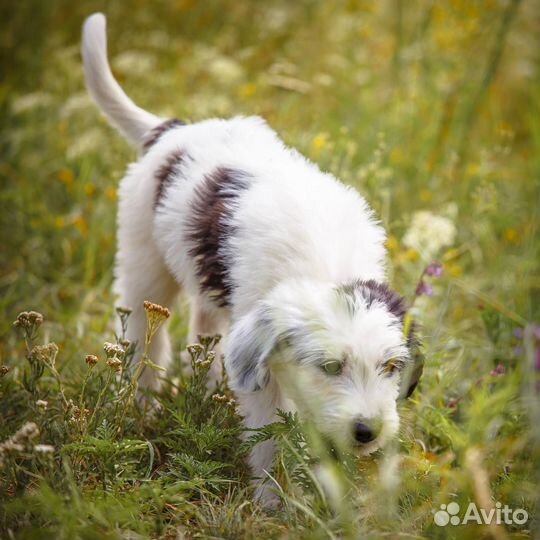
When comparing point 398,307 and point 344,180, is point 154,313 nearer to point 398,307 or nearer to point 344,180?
point 398,307

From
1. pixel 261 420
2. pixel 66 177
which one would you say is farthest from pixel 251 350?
pixel 66 177

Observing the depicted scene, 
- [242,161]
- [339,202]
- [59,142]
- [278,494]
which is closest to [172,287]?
[242,161]

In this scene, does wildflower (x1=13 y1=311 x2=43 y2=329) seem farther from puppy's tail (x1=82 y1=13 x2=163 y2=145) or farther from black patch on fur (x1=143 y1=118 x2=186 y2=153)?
puppy's tail (x1=82 y1=13 x2=163 y2=145)

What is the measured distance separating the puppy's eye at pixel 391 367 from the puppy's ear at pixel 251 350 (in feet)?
1.27

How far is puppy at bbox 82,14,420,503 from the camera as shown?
2.52 m

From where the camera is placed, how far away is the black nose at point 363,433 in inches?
95.7

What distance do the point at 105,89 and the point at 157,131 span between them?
1.18 feet

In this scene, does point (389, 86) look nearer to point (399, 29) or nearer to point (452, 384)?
point (399, 29)

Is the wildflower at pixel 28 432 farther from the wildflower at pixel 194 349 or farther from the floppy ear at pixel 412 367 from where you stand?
the floppy ear at pixel 412 367

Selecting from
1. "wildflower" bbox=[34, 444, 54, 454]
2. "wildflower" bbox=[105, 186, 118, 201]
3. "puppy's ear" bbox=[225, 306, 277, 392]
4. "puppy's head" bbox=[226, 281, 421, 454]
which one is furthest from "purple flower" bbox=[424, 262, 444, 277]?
"wildflower" bbox=[105, 186, 118, 201]

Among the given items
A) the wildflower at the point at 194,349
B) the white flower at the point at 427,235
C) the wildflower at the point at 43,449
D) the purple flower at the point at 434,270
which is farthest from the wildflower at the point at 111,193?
the wildflower at the point at 43,449

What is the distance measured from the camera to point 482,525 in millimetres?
2381

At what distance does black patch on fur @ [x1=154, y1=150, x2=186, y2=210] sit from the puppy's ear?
95 cm

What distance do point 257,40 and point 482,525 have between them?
5.35 metres
